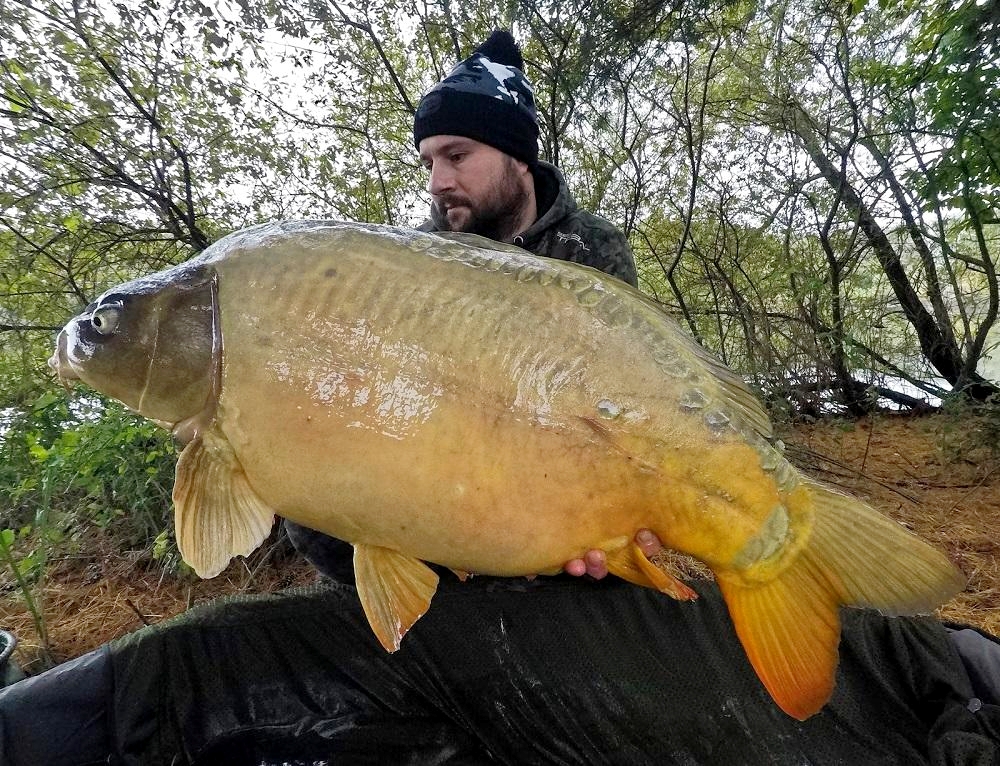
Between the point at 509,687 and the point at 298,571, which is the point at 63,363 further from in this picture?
the point at 298,571

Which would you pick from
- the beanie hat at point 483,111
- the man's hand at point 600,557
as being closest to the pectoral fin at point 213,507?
the man's hand at point 600,557

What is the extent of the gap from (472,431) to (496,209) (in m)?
1.13

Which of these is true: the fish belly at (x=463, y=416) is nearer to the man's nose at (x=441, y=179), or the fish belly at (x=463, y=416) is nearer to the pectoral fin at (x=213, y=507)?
the pectoral fin at (x=213, y=507)

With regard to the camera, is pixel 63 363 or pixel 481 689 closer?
pixel 63 363

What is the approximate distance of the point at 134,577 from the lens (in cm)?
219

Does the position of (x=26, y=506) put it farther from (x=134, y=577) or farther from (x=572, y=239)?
(x=572, y=239)

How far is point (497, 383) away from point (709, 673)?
3.42 ft

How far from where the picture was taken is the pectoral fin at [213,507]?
82 cm

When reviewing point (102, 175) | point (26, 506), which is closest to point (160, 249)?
point (102, 175)

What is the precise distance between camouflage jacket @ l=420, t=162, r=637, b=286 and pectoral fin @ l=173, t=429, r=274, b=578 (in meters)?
1.07

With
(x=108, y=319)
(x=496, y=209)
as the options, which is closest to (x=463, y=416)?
(x=108, y=319)

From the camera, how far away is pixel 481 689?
4.60 ft

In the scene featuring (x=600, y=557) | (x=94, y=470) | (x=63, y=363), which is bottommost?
(x=94, y=470)

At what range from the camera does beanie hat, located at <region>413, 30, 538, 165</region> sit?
167cm
